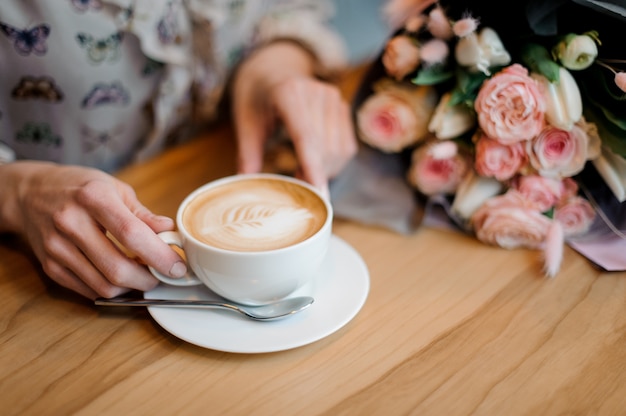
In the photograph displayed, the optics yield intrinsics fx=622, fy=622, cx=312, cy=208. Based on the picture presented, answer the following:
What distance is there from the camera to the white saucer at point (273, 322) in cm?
63

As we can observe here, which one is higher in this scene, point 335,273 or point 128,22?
point 128,22

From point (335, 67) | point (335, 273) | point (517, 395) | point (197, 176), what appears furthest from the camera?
point (335, 67)

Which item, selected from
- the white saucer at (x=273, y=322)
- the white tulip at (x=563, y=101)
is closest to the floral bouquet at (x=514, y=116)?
the white tulip at (x=563, y=101)

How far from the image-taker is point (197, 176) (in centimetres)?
99

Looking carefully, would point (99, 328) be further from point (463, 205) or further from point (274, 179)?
point (463, 205)

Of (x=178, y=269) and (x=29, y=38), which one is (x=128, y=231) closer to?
(x=178, y=269)

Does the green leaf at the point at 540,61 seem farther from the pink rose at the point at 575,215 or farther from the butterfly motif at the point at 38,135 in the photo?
the butterfly motif at the point at 38,135

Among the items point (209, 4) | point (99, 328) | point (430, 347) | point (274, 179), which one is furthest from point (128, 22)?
point (430, 347)

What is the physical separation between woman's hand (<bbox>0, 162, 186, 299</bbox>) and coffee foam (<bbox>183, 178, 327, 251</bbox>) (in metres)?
0.05

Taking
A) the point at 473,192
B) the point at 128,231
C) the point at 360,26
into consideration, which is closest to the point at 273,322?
the point at 128,231

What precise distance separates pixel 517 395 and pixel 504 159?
0.32 m

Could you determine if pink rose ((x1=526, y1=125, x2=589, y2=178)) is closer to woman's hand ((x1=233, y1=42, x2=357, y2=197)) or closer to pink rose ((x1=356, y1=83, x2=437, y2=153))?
pink rose ((x1=356, y1=83, x2=437, y2=153))

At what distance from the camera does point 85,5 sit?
89 cm

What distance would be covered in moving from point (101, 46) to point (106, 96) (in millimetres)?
82
